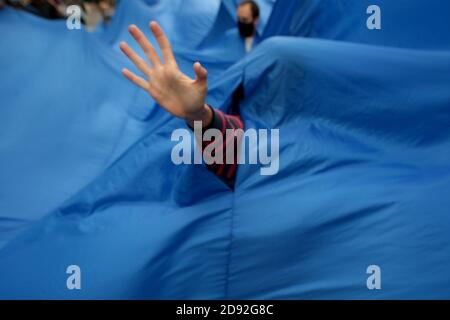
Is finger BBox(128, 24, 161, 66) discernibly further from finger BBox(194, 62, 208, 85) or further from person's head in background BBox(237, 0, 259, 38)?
person's head in background BBox(237, 0, 259, 38)

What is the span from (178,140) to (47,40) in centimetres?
112

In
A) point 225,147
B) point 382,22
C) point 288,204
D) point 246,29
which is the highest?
point 246,29

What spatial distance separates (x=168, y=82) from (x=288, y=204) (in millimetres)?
373

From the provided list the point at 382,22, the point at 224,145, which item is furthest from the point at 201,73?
the point at 382,22

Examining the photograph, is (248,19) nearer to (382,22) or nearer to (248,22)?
(248,22)

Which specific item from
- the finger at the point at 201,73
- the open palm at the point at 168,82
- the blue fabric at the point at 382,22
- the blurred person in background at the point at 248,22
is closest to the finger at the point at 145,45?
the open palm at the point at 168,82

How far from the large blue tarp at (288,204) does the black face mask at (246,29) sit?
91 cm

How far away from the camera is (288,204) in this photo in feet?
2.98

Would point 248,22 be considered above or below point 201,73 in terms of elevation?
above

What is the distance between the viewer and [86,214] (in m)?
1.14

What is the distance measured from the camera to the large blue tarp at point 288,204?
0.84 m
